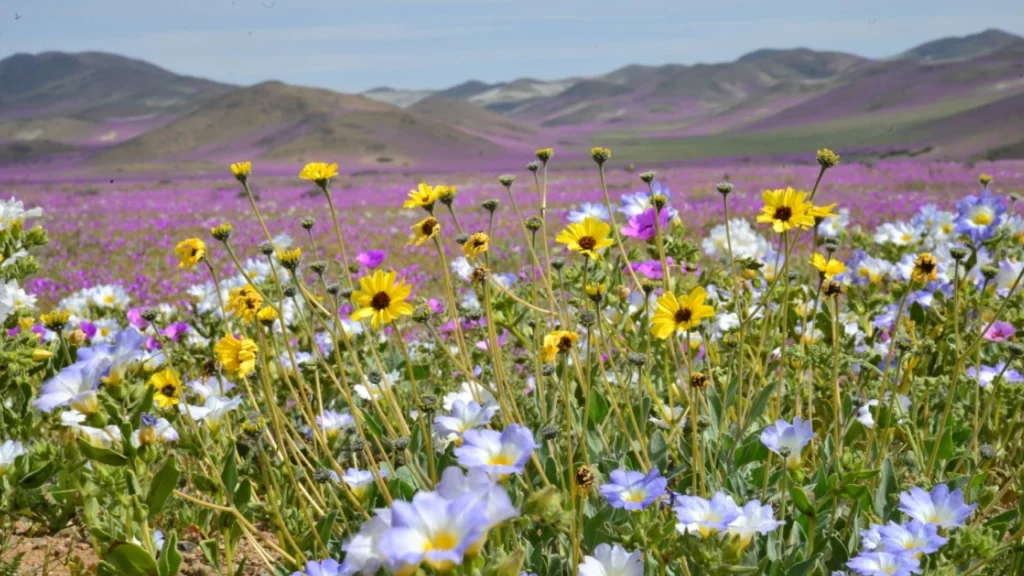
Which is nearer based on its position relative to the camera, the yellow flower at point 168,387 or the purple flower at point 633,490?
the purple flower at point 633,490

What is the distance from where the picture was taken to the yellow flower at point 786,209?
1579 millimetres

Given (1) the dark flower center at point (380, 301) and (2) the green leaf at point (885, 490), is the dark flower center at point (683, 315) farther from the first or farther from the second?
(2) the green leaf at point (885, 490)

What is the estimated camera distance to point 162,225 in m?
12.8

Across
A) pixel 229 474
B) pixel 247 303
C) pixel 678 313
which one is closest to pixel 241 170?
pixel 247 303

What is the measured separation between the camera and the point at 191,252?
186 cm

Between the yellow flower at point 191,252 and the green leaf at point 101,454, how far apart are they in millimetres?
504

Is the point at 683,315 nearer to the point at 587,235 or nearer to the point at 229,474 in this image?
the point at 587,235

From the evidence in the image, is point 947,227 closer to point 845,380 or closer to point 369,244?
point 845,380

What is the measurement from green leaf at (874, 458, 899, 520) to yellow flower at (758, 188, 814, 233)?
2.22 ft

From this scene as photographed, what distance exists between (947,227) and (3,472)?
410 centimetres

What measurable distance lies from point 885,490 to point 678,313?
773 millimetres

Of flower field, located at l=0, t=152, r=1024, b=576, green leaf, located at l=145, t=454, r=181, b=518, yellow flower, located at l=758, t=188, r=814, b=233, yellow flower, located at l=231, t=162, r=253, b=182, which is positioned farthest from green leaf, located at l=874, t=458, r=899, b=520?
yellow flower, located at l=231, t=162, r=253, b=182

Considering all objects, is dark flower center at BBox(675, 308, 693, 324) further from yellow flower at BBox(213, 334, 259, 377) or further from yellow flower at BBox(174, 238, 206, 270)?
yellow flower at BBox(174, 238, 206, 270)

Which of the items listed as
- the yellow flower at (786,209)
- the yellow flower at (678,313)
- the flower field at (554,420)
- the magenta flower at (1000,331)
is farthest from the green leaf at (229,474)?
the magenta flower at (1000,331)
